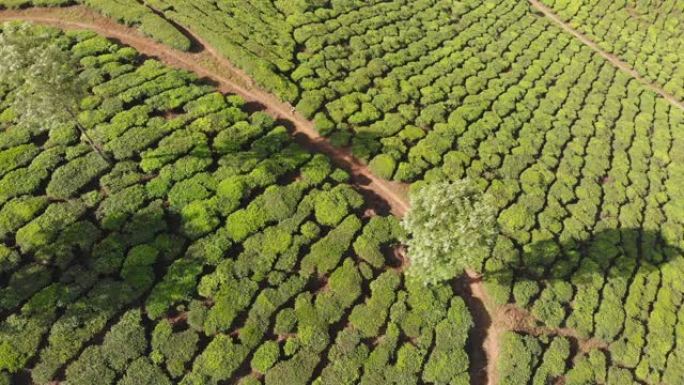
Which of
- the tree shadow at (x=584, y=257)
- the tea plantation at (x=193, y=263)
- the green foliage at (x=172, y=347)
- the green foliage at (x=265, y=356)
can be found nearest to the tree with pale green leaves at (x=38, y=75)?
the tea plantation at (x=193, y=263)

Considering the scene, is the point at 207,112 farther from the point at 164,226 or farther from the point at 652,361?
the point at 652,361

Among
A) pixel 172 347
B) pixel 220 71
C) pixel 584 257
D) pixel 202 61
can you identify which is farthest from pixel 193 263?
pixel 584 257

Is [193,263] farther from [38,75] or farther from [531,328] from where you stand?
[531,328]

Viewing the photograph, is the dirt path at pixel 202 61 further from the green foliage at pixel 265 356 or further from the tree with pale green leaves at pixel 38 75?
the green foliage at pixel 265 356

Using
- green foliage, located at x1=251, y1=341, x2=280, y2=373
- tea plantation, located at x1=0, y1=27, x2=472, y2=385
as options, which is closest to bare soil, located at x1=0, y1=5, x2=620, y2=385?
tea plantation, located at x1=0, y1=27, x2=472, y2=385

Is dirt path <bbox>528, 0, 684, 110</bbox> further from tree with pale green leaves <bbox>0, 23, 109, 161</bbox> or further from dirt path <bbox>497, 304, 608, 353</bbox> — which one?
tree with pale green leaves <bbox>0, 23, 109, 161</bbox>

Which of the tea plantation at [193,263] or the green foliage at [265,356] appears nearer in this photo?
the tea plantation at [193,263]
